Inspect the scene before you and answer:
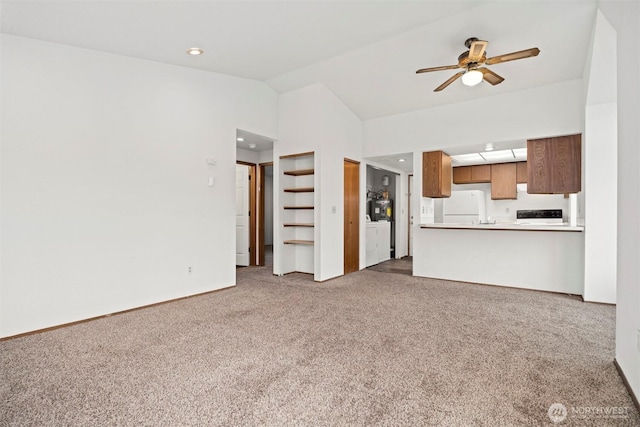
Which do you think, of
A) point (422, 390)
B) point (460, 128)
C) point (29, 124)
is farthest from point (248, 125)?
point (422, 390)

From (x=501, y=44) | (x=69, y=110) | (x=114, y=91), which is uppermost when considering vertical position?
(x=501, y=44)

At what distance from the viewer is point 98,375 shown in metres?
2.12

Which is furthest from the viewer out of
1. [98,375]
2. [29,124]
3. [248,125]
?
[248,125]

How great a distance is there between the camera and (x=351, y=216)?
19.1 feet

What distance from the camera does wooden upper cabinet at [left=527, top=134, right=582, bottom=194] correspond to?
4.17 metres

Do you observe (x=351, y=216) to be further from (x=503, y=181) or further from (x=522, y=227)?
(x=503, y=181)

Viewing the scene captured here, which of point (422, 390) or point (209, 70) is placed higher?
point (209, 70)

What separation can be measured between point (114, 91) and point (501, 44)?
4.26m

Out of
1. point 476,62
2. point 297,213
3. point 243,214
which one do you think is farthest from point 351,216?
point 476,62

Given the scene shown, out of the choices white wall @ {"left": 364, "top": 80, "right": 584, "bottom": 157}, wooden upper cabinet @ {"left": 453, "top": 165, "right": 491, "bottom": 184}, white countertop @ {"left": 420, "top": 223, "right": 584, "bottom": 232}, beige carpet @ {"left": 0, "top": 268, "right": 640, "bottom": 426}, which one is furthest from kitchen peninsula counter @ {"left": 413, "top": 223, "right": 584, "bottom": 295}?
wooden upper cabinet @ {"left": 453, "top": 165, "right": 491, "bottom": 184}

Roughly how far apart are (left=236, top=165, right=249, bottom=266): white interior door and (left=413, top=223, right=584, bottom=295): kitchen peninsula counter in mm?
3263

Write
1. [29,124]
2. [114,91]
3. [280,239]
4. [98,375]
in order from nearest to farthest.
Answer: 1. [98,375]
2. [29,124]
3. [114,91]
4. [280,239]

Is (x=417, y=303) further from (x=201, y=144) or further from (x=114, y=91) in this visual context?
(x=114, y=91)

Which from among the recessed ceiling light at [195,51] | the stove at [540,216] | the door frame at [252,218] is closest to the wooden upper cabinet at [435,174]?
the stove at [540,216]
